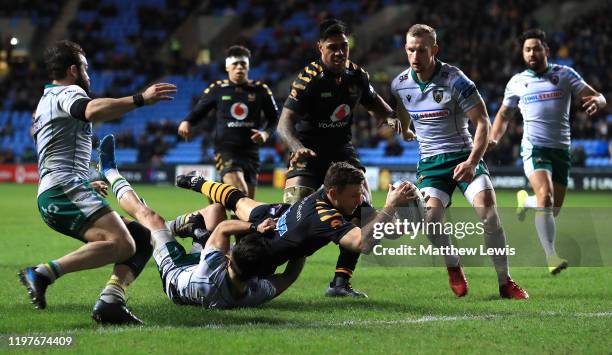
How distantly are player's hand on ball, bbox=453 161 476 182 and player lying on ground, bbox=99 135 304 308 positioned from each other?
5.11ft

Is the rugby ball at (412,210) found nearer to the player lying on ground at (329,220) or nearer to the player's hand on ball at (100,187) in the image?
the player lying on ground at (329,220)

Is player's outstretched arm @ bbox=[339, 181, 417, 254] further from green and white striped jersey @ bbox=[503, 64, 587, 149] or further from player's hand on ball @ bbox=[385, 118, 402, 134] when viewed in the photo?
green and white striped jersey @ bbox=[503, 64, 587, 149]

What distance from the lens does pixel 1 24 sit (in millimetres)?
45875

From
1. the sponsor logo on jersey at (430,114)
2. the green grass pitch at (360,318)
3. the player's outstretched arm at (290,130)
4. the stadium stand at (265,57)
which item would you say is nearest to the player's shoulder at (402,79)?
the sponsor logo on jersey at (430,114)

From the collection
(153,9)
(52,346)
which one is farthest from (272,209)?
(153,9)

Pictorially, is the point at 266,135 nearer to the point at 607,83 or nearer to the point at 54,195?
the point at 54,195

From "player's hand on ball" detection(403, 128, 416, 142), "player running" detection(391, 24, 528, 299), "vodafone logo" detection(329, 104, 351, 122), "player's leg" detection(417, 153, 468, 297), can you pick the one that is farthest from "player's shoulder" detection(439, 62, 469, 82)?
"vodafone logo" detection(329, 104, 351, 122)

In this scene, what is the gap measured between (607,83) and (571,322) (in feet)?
80.1

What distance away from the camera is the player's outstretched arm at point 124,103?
6.53 meters

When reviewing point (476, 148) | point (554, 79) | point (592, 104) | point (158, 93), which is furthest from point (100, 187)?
point (554, 79)

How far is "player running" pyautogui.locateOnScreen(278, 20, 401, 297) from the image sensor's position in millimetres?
9148

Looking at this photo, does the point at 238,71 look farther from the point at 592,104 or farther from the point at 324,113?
the point at 592,104

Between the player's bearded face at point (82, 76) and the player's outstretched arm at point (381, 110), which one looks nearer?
the player's bearded face at point (82, 76)

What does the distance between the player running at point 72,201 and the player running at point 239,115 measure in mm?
5683
